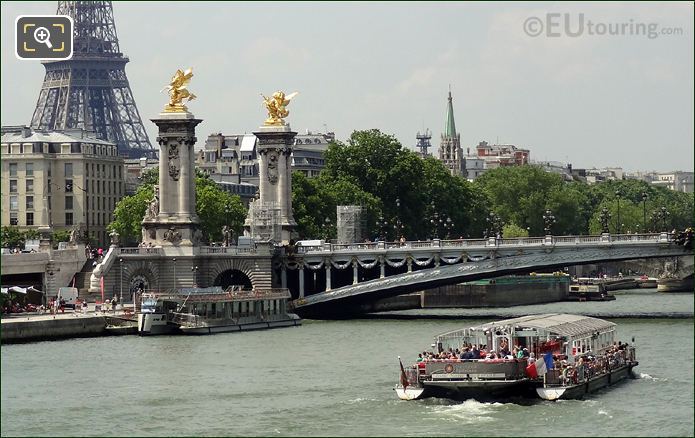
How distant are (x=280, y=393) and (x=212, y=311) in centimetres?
2438

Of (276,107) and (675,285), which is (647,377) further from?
(675,285)

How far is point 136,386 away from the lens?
53.4 m

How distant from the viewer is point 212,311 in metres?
76.0

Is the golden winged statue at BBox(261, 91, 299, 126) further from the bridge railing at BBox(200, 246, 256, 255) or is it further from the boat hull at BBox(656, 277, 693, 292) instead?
the boat hull at BBox(656, 277, 693, 292)


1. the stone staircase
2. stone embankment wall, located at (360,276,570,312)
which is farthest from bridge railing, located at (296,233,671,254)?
the stone staircase

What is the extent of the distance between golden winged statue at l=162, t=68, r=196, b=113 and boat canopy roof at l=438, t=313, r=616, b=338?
105 feet

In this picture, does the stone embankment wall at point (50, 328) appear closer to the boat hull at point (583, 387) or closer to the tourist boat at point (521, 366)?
the tourist boat at point (521, 366)

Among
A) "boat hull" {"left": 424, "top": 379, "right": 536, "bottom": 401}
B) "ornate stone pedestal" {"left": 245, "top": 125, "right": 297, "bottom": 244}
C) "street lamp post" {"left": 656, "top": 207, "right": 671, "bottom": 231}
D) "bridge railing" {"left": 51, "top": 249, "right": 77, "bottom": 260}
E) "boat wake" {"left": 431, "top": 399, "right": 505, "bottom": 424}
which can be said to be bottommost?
"boat wake" {"left": 431, "top": 399, "right": 505, "bottom": 424}

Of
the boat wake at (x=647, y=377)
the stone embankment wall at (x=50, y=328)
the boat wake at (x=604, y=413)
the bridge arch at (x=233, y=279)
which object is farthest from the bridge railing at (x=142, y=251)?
the boat wake at (x=604, y=413)

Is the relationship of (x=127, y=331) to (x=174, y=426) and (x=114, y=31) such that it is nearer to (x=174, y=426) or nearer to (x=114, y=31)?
(x=174, y=426)

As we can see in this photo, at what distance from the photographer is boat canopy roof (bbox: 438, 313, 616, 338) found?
52.8 meters

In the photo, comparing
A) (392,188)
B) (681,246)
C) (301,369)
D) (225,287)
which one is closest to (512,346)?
(301,369)

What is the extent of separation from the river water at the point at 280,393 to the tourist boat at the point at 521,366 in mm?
413

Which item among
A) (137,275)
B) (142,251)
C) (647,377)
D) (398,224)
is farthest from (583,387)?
(398,224)
